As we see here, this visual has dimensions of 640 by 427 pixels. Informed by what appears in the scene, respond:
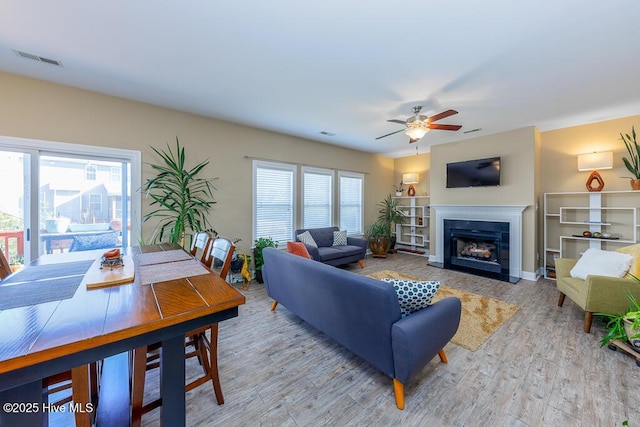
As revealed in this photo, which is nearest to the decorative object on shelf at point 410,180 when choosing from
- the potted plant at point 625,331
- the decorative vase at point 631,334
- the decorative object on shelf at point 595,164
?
the decorative object on shelf at point 595,164

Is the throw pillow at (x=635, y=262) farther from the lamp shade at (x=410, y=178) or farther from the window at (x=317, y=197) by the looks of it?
the window at (x=317, y=197)

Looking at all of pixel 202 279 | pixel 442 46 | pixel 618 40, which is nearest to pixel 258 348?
pixel 202 279

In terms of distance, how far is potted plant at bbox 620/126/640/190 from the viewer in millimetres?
3498

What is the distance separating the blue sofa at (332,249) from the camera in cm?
449

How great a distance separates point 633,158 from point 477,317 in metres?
3.51

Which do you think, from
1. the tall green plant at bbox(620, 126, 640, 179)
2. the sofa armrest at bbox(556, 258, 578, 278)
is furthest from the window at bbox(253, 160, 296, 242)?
the tall green plant at bbox(620, 126, 640, 179)

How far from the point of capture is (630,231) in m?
3.75

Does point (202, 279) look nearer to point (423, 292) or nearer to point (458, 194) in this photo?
point (423, 292)

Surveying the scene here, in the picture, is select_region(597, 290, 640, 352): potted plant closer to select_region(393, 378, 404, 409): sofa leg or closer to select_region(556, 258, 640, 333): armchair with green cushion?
select_region(556, 258, 640, 333): armchair with green cushion

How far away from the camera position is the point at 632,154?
11.9 ft

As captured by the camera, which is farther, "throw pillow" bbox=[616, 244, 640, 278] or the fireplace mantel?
the fireplace mantel

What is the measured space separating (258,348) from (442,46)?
3.25 meters

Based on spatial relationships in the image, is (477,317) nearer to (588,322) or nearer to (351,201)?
(588,322)

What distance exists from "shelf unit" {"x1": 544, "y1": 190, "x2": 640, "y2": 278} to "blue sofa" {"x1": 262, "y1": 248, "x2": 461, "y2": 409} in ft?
12.8
